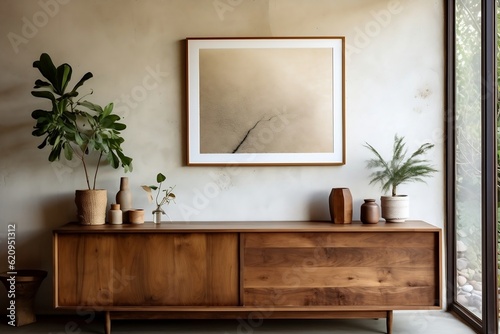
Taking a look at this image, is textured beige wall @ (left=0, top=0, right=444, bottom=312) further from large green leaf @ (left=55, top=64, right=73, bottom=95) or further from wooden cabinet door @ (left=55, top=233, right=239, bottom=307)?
wooden cabinet door @ (left=55, top=233, right=239, bottom=307)

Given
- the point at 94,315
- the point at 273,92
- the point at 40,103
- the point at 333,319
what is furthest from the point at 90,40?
the point at 333,319

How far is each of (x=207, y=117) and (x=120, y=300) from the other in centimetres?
149

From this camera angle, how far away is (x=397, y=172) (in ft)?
12.3

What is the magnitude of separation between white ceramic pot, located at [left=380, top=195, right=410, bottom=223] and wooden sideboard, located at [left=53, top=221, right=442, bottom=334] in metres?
0.26

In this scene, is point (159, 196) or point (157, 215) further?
point (159, 196)

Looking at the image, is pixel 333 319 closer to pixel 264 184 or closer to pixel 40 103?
pixel 264 184

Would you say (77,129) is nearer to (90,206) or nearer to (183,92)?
(90,206)

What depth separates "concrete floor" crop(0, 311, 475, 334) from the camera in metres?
3.59

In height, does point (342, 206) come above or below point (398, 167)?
below

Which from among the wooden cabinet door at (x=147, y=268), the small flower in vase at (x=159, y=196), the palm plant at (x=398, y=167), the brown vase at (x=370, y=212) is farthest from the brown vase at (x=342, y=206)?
the small flower in vase at (x=159, y=196)

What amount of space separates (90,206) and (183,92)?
111cm

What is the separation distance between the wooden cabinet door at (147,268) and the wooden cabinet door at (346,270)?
0.19 metres

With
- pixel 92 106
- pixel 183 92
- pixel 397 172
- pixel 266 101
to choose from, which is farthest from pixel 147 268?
pixel 397 172

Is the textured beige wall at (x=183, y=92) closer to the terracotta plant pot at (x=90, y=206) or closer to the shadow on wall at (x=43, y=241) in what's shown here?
the shadow on wall at (x=43, y=241)
